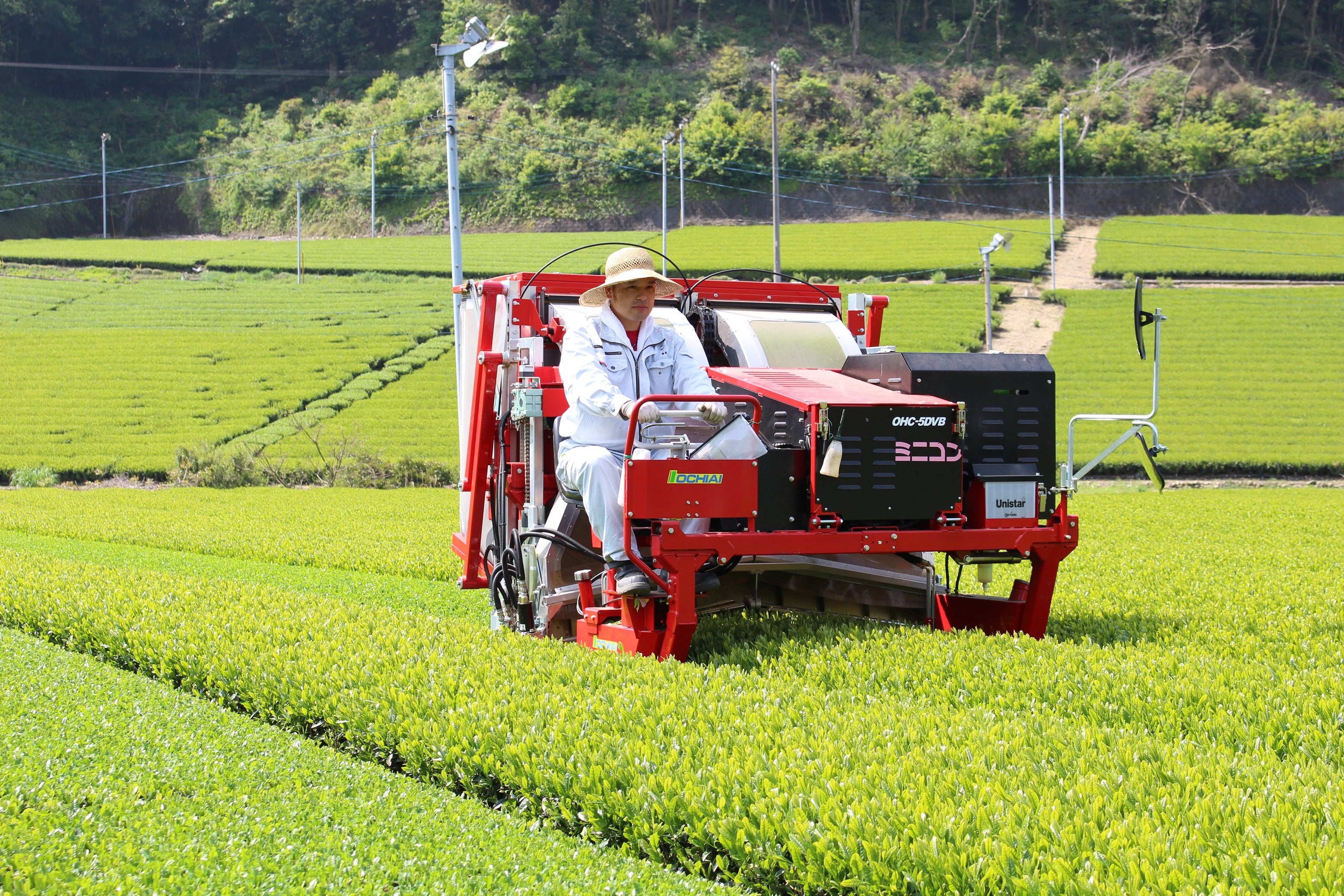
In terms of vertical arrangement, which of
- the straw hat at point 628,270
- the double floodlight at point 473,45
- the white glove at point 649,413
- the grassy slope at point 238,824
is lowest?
the grassy slope at point 238,824

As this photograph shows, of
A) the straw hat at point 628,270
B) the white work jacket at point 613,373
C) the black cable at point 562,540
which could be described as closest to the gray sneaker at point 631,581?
the black cable at point 562,540

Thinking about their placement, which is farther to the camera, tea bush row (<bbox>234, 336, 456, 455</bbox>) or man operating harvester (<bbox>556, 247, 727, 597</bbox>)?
tea bush row (<bbox>234, 336, 456, 455</bbox>)

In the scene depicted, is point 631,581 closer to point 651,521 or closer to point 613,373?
point 651,521

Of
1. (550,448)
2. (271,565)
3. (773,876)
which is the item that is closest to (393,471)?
(271,565)

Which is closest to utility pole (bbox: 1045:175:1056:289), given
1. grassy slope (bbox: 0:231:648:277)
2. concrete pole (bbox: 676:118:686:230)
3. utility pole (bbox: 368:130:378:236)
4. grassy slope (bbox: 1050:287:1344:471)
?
grassy slope (bbox: 1050:287:1344:471)

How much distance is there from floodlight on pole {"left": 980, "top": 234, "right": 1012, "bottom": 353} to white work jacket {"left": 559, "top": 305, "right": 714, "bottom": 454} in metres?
10.7

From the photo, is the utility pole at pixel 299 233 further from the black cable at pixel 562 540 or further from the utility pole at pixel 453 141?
the black cable at pixel 562 540

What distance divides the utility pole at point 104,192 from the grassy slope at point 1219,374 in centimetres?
6028

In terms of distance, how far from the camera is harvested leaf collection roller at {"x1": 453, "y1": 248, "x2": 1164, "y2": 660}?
5.88 metres

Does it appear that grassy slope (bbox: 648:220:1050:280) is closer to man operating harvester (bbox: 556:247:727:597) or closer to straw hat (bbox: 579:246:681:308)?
straw hat (bbox: 579:246:681:308)

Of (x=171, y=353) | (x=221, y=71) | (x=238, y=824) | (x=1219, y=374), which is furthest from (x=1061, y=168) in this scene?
(x=221, y=71)

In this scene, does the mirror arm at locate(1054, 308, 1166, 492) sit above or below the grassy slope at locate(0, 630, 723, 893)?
above

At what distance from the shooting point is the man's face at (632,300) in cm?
665

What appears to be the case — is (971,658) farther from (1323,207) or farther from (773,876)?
(1323,207)
